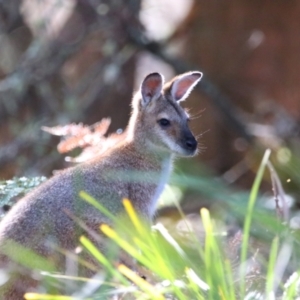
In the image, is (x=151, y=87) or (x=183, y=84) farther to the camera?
(x=183, y=84)

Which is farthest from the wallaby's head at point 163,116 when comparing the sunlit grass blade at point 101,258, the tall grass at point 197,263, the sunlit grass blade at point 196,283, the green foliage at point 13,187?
the sunlit grass blade at point 101,258

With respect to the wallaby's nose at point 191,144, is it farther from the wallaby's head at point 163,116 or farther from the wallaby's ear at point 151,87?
the wallaby's ear at point 151,87

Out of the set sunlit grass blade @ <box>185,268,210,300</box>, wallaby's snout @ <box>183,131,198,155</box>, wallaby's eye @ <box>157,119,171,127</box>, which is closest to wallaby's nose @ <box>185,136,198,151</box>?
wallaby's snout @ <box>183,131,198,155</box>

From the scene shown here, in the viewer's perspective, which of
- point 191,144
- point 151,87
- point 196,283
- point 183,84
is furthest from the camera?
point 183,84

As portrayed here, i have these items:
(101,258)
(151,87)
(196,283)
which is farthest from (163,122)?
(101,258)

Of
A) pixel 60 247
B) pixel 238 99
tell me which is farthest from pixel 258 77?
pixel 60 247

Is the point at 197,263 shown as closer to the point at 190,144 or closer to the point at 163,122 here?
the point at 190,144

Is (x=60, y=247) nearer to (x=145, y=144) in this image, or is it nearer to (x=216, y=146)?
(x=145, y=144)
